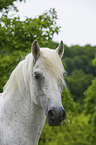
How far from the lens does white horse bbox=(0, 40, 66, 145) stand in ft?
8.93

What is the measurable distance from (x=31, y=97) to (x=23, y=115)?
313mm

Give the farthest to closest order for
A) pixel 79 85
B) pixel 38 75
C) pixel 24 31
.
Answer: pixel 79 85 → pixel 24 31 → pixel 38 75

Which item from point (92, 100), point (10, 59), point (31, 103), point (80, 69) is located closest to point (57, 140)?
point (92, 100)

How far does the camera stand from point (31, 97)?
2.93 m

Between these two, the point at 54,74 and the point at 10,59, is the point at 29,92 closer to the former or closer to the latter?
the point at 54,74

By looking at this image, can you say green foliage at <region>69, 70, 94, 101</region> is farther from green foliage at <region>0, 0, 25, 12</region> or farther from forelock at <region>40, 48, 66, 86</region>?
forelock at <region>40, 48, 66, 86</region>

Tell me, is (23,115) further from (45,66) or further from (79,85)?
(79,85)

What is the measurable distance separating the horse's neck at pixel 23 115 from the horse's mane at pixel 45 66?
165mm

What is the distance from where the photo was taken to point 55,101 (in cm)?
257

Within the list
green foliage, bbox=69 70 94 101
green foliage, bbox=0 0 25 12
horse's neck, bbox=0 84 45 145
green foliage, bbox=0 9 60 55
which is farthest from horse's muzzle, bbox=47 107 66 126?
green foliage, bbox=69 70 94 101

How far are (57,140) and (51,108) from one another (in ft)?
80.0

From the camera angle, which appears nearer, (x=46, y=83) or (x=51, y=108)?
(x=51, y=108)

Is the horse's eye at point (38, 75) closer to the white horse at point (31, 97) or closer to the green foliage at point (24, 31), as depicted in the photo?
the white horse at point (31, 97)

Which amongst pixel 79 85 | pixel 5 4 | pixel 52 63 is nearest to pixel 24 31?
pixel 5 4
